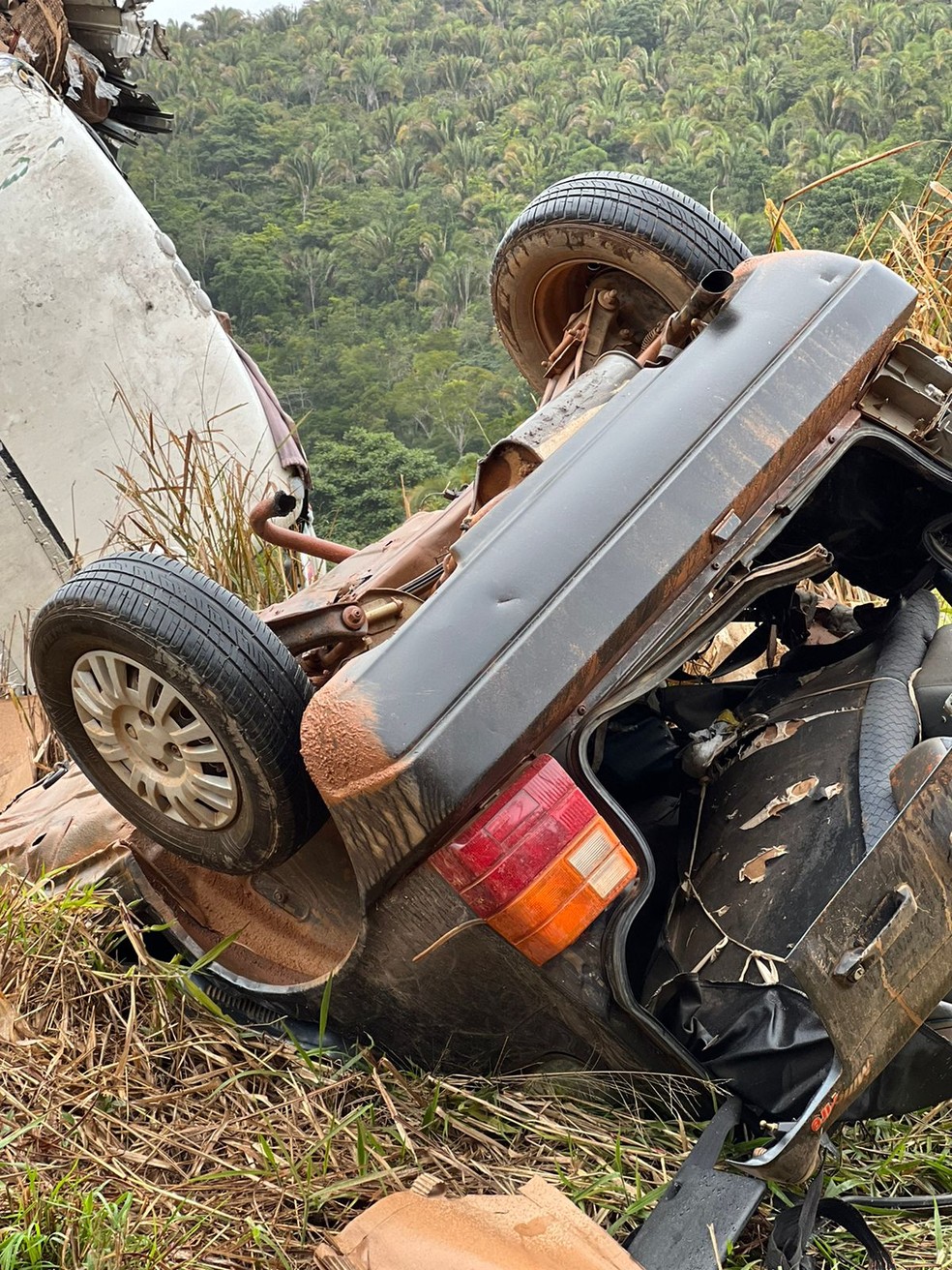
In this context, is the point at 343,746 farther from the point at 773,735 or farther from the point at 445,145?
the point at 445,145

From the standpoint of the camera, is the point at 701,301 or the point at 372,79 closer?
the point at 701,301

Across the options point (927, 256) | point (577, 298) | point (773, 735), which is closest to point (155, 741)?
point (773, 735)

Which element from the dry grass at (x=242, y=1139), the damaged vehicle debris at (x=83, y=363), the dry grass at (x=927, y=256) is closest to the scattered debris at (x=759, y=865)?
the dry grass at (x=242, y=1139)

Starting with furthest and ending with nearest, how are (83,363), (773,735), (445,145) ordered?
(445,145), (83,363), (773,735)

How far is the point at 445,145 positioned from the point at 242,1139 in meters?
34.7

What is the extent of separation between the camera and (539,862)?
1.86 meters

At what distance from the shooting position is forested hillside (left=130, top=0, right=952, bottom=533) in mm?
23344

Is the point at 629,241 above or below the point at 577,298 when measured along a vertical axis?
above

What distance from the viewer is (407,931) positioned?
80.0 inches

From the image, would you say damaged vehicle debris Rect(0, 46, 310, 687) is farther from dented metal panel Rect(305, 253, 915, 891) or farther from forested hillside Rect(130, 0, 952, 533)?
forested hillside Rect(130, 0, 952, 533)

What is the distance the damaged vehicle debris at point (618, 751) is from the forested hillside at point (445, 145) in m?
14.2

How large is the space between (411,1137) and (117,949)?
2.82 feet

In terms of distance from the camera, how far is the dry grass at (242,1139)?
6.52 ft

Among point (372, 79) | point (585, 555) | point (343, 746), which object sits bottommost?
point (343, 746)
